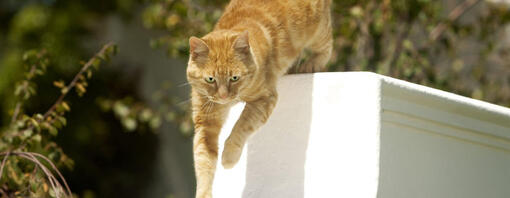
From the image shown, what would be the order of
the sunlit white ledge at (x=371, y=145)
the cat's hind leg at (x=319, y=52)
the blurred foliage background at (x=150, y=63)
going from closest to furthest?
the sunlit white ledge at (x=371, y=145)
the cat's hind leg at (x=319, y=52)
the blurred foliage background at (x=150, y=63)

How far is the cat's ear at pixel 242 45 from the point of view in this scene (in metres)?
2.06

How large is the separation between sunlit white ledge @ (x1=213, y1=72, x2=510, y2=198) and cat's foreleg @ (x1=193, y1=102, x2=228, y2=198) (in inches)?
4.2

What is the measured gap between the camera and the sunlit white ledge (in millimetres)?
1872

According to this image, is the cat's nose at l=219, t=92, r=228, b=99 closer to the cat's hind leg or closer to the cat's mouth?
the cat's mouth

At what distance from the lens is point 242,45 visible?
2.08 meters

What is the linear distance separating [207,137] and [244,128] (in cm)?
21

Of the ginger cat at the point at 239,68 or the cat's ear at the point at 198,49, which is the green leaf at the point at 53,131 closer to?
the ginger cat at the point at 239,68

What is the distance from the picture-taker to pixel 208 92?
2104mm

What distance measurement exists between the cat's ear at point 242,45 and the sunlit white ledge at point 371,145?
0.21 metres

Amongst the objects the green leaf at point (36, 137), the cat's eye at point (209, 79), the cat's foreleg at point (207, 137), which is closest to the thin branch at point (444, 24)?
the cat's foreleg at point (207, 137)

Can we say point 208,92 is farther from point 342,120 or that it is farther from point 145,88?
point 145,88

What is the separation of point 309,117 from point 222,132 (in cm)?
43

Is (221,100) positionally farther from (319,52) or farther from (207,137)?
(319,52)

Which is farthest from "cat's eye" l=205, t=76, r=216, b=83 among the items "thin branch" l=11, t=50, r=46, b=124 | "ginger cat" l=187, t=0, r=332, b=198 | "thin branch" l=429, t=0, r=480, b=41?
"thin branch" l=429, t=0, r=480, b=41
